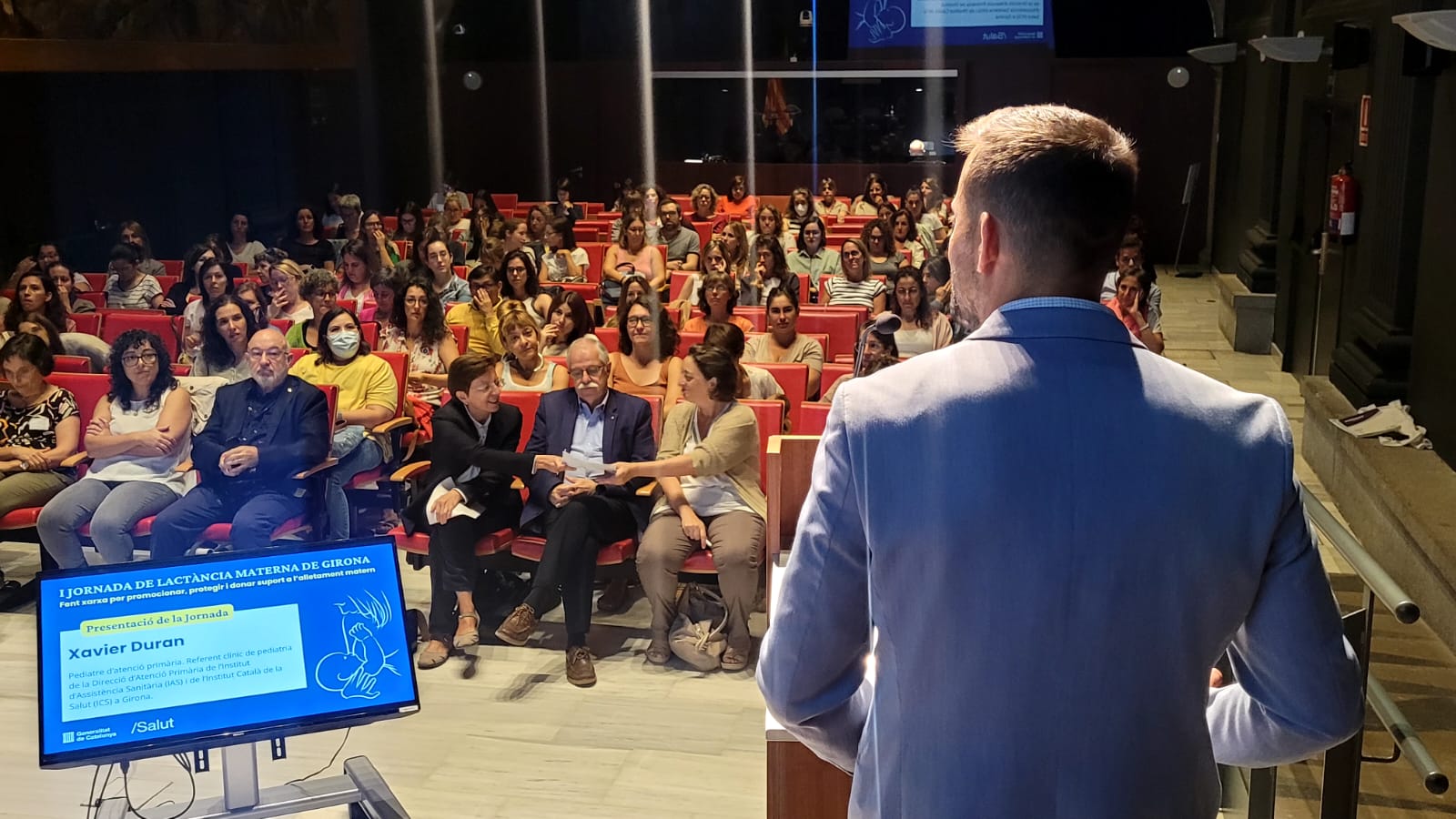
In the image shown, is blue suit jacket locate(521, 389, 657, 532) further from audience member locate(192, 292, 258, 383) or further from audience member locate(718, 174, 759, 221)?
audience member locate(718, 174, 759, 221)

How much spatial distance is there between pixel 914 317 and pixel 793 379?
86 cm

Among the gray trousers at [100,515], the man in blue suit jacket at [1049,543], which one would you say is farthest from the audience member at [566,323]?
the man in blue suit jacket at [1049,543]

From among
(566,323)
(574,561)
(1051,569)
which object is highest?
(1051,569)

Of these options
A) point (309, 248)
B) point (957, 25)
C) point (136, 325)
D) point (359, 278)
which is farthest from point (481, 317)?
point (957, 25)

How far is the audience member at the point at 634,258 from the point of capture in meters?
8.05

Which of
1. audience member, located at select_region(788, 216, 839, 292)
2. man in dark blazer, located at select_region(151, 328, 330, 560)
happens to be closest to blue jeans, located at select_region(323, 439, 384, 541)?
man in dark blazer, located at select_region(151, 328, 330, 560)

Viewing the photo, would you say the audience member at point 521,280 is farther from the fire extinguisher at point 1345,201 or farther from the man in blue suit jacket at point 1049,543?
the man in blue suit jacket at point 1049,543

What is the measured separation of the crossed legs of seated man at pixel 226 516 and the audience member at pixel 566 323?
1.38m

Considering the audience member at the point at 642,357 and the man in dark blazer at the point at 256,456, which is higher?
the audience member at the point at 642,357

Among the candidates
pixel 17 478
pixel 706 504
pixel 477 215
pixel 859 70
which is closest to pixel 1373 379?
pixel 706 504

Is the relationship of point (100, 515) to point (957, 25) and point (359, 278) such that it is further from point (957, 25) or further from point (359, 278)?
point (957, 25)

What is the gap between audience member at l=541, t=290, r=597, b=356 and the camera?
5.67 metres

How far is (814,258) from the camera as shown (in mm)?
8461

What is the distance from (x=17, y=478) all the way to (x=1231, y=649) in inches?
190
